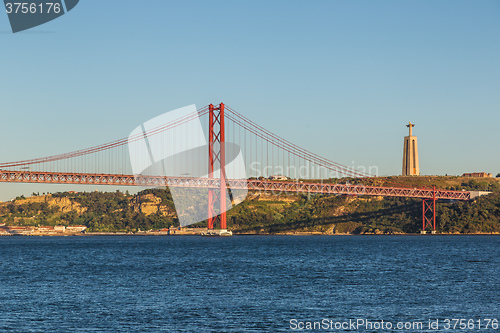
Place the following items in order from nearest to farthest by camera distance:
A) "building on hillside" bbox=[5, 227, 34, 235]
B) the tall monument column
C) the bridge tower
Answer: the bridge tower < the tall monument column < "building on hillside" bbox=[5, 227, 34, 235]

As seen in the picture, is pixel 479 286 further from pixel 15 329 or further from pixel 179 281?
pixel 15 329

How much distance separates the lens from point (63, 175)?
88.2 metres

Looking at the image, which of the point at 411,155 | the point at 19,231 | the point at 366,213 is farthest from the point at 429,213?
the point at 19,231

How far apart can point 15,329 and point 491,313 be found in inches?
678

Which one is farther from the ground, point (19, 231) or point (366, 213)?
point (366, 213)

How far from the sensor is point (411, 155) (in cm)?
15275

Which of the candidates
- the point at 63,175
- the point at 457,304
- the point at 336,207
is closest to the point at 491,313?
the point at 457,304

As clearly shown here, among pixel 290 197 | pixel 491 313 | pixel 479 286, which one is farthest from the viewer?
pixel 290 197

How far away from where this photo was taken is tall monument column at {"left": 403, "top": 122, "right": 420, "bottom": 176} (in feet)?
500

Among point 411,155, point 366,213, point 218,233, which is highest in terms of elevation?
point 411,155

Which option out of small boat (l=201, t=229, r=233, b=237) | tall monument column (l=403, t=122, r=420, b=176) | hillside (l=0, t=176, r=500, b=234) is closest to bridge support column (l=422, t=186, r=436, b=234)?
hillside (l=0, t=176, r=500, b=234)

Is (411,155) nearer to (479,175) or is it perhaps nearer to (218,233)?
(479,175)

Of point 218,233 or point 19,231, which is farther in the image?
point 19,231

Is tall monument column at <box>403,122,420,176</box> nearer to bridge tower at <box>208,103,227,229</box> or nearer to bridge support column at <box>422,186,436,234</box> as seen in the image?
bridge support column at <box>422,186,436,234</box>
